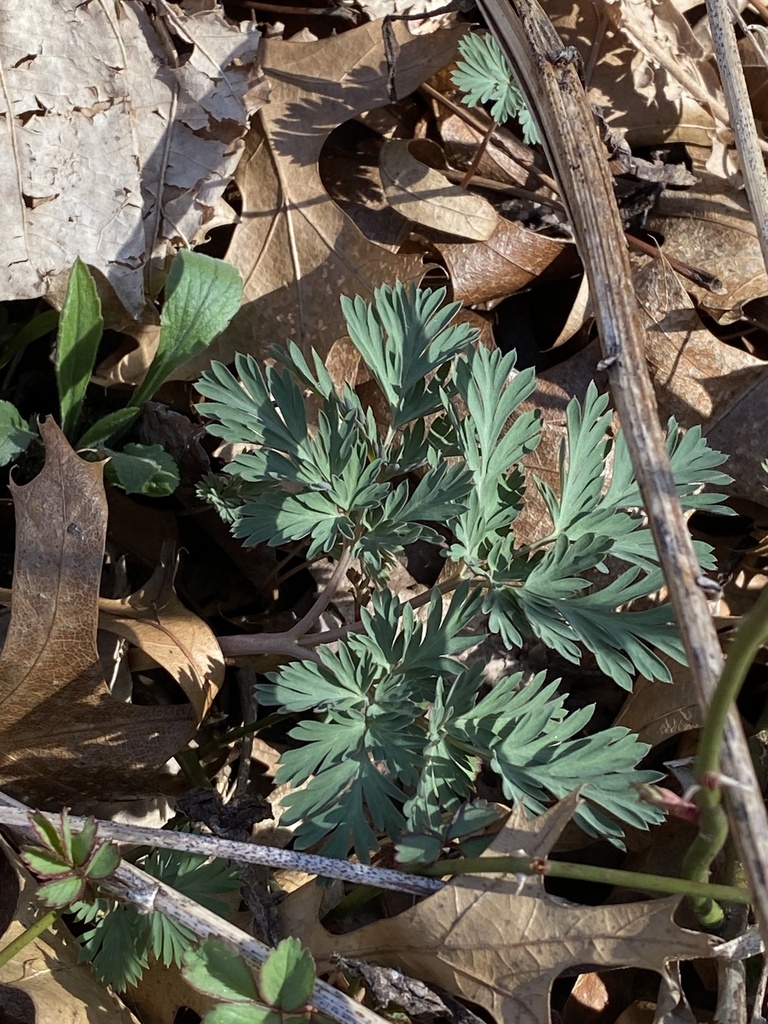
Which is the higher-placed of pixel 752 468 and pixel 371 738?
pixel 752 468

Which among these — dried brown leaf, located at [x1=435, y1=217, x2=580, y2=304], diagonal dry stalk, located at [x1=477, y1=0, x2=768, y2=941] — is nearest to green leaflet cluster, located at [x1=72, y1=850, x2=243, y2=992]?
diagonal dry stalk, located at [x1=477, y1=0, x2=768, y2=941]

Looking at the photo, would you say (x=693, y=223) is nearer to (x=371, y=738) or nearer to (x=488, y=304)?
(x=488, y=304)

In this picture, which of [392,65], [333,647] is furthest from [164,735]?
[392,65]

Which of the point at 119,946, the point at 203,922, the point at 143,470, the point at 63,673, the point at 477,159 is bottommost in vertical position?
the point at 119,946

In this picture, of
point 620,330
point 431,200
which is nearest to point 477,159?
point 431,200

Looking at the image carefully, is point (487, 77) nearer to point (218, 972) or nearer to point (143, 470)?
point (143, 470)

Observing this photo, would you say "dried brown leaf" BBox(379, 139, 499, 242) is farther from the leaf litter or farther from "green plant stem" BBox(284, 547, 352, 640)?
"green plant stem" BBox(284, 547, 352, 640)

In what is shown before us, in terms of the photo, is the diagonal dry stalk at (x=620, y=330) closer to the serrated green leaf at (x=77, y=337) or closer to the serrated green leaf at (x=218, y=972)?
the serrated green leaf at (x=218, y=972)
